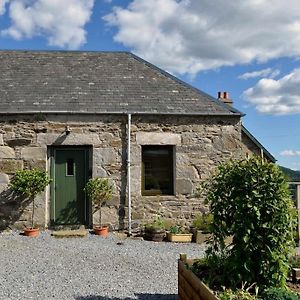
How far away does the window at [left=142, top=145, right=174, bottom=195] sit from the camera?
11430mm

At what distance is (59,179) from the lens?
11.2 metres

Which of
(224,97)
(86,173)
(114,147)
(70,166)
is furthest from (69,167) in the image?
(224,97)

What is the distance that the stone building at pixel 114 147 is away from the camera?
35.8ft

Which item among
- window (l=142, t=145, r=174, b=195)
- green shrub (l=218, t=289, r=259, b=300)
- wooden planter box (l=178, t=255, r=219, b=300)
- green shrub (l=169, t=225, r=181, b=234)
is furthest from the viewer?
window (l=142, t=145, r=174, b=195)

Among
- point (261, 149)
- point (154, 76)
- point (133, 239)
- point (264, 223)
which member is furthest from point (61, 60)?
point (264, 223)

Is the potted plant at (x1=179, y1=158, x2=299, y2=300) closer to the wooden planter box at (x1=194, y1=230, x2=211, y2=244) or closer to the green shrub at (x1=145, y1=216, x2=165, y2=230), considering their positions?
the wooden planter box at (x1=194, y1=230, x2=211, y2=244)

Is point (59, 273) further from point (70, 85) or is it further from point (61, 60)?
point (61, 60)

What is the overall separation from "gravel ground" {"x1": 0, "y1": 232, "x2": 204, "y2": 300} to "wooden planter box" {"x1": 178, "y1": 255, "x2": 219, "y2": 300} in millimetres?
613

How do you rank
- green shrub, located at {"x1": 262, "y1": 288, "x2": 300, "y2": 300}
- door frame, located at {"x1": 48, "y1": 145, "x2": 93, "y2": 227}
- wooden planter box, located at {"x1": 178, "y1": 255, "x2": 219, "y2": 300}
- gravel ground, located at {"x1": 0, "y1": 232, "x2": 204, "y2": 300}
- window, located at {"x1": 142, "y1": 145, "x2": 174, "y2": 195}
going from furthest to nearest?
window, located at {"x1": 142, "y1": 145, "x2": 174, "y2": 195} → door frame, located at {"x1": 48, "y1": 145, "x2": 93, "y2": 227} → gravel ground, located at {"x1": 0, "y1": 232, "x2": 204, "y2": 300} → green shrub, located at {"x1": 262, "y1": 288, "x2": 300, "y2": 300} → wooden planter box, located at {"x1": 178, "y1": 255, "x2": 219, "y2": 300}

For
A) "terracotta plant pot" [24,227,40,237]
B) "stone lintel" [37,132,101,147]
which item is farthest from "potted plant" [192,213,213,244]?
"terracotta plant pot" [24,227,40,237]

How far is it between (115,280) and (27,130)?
18.8ft

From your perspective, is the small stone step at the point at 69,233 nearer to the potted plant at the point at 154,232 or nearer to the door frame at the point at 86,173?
the door frame at the point at 86,173

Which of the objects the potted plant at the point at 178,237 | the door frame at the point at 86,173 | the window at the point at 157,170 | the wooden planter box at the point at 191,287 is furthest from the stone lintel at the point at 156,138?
the wooden planter box at the point at 191,287

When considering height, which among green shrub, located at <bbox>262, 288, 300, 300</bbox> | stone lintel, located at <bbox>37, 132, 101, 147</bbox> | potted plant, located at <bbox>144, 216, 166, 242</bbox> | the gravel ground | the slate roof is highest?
the slate roof
